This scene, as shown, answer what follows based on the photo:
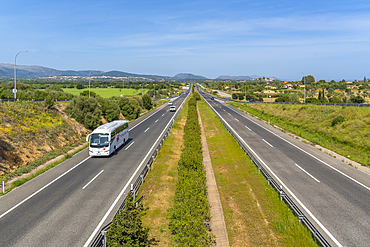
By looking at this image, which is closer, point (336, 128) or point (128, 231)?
point (128, 231)

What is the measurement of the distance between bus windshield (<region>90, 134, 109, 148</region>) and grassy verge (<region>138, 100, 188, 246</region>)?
5272mm

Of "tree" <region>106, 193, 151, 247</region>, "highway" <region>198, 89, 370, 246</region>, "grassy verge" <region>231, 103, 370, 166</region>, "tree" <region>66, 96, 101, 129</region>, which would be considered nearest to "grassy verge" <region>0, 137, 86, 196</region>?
"tree" <region>66, 96, 101, 129</region>

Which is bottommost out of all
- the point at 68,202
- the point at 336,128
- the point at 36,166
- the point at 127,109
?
the point at 36,166

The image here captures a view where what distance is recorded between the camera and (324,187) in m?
14.8

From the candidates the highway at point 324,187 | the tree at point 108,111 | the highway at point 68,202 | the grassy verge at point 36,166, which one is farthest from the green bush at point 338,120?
the tree at point 108,111

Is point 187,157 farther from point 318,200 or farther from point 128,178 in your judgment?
point 318,200

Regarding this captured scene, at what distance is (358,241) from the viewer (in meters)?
→ 9.47

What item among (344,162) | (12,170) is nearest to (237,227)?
(344,162)

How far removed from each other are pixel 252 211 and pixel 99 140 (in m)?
15.3

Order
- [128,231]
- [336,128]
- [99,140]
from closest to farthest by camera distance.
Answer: [128,231] < [99,140] < [336,128]

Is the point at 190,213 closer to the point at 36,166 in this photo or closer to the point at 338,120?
the point at 36,166

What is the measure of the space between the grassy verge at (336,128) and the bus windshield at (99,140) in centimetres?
2347

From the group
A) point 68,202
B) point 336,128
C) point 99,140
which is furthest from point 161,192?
point 336,128

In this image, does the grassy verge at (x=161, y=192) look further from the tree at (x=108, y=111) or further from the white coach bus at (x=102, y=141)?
the tree at (x=108, y=111)
